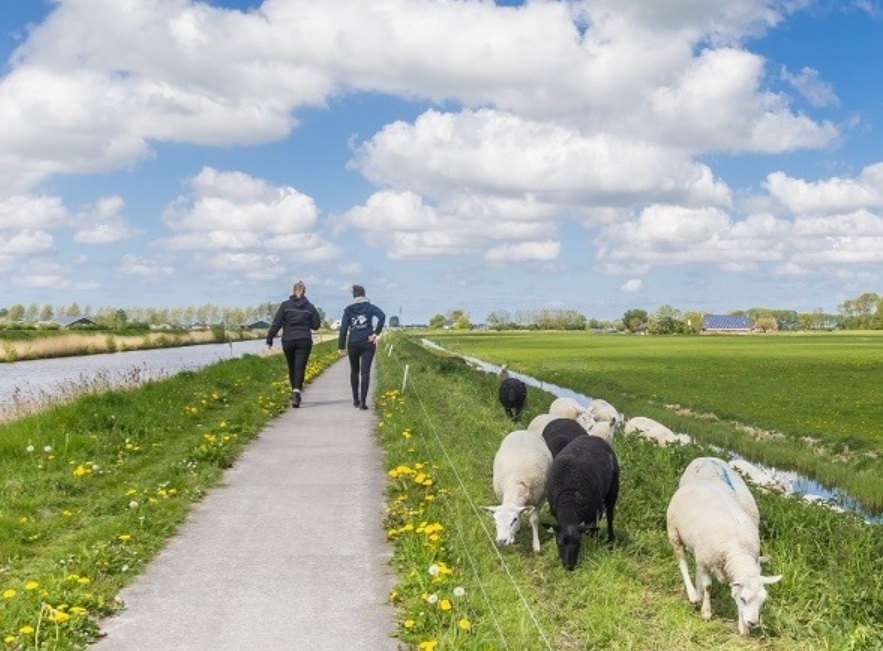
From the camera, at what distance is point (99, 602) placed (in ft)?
22.1

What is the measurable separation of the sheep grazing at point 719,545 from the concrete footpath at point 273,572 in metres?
2.79

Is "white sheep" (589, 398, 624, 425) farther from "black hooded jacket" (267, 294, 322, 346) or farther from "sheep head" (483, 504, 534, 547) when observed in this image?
"sheep head" (483, 504, 534, 547)

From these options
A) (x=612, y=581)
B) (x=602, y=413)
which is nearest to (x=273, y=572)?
(x=612, y=581)

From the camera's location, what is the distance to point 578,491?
880cm

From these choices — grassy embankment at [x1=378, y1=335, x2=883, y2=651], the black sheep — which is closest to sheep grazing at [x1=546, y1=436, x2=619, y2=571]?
grassy embankment at [x1=378, y1=335, x2=883, y2=651]

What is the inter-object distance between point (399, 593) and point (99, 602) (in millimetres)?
2463

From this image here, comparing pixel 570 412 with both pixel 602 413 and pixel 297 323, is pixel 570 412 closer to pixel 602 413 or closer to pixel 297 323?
pixel 602 413

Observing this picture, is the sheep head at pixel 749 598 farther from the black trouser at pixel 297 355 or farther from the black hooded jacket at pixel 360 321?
the black trouser at pixel 297 355

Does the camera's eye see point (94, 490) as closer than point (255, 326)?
Answer: Yes

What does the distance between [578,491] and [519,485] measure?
0.89m

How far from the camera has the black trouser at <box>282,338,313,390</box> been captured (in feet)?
63.7

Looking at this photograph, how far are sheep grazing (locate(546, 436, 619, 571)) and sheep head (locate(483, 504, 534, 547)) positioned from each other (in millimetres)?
412

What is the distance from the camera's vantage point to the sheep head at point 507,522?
8.62 m

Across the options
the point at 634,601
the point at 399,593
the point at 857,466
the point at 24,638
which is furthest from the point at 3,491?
the point at 857,466
